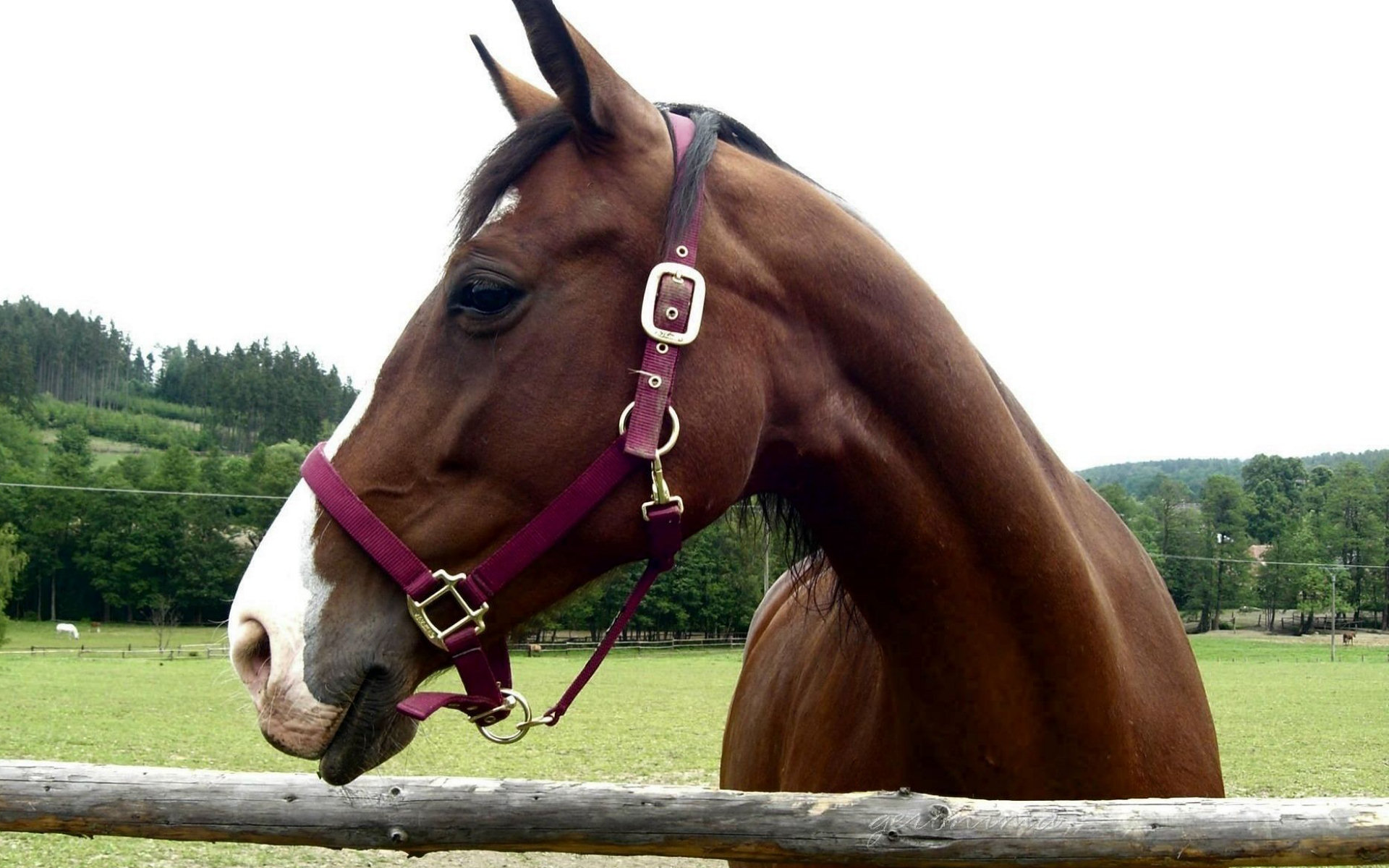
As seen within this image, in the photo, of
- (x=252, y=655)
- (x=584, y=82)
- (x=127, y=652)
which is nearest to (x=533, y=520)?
(x=252, y=655)

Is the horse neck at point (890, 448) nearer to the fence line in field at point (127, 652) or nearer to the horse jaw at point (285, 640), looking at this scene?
the horse jaw at point (285, 640)

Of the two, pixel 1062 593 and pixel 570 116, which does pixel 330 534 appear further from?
pixel 1062 593

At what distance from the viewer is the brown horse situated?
5.92 ft

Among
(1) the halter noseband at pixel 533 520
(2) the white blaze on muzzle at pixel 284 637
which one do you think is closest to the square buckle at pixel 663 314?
(1) the halter noseband at pixel 533 520

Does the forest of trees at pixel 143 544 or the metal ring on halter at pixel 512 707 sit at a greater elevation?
the metal ring on halter at pixel 512 707

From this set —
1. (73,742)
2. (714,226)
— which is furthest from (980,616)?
(73,742)

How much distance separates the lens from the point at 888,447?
215cm

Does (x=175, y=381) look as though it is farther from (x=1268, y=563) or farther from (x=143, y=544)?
(x=1268, y=563)

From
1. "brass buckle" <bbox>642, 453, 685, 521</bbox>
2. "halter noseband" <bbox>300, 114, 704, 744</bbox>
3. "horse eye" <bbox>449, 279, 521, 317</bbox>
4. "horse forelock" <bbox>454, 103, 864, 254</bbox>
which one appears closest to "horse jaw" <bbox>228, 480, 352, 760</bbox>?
"halter noseband" <bbox>300, 114, 704, 744</bbox>

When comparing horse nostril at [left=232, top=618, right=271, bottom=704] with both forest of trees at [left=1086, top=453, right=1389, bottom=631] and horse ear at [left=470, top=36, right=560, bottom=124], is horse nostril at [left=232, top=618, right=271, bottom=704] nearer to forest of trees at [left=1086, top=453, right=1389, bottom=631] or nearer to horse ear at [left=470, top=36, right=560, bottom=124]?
horse ear at [left=470, top=36, right=560, bottom=124]

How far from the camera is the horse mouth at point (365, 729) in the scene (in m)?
1.76

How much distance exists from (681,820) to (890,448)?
1047 millimetres

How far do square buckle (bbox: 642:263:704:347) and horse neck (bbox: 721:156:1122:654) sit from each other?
0.20m

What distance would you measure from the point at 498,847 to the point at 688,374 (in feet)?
4.52
